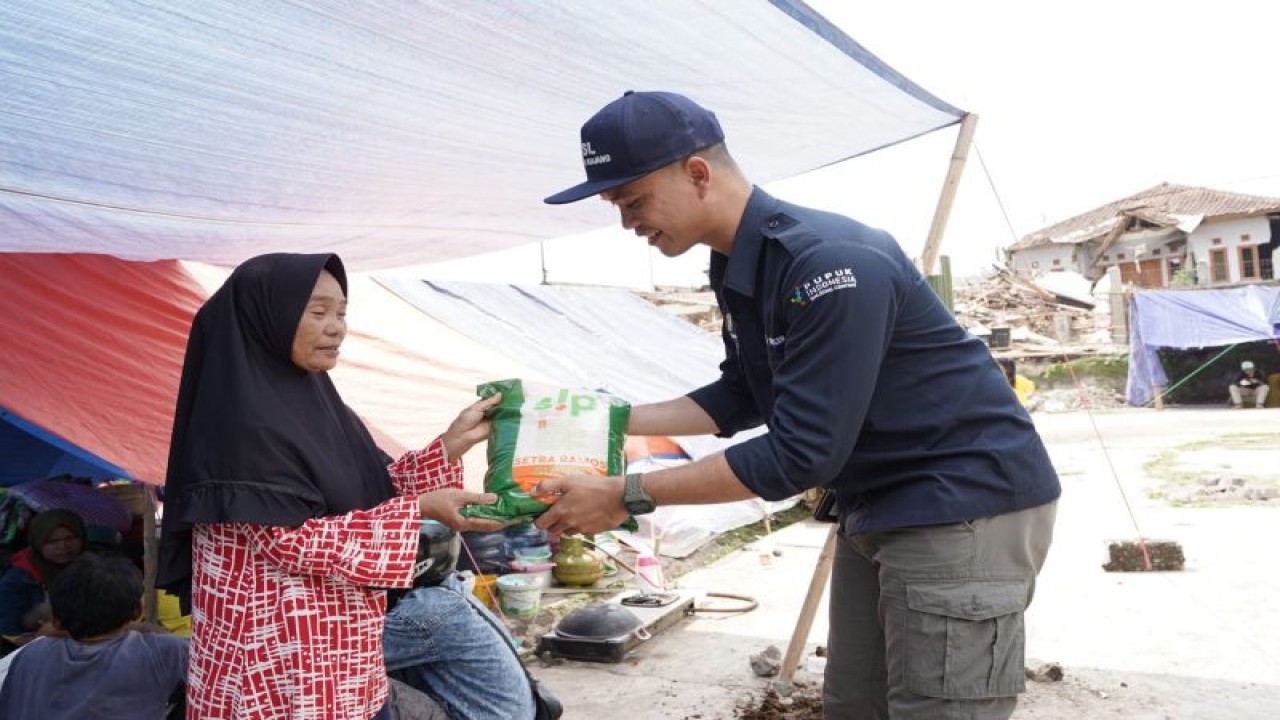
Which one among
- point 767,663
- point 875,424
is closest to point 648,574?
point 767,663

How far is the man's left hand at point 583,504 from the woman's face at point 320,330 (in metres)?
0.64

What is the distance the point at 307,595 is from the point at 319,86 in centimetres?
153

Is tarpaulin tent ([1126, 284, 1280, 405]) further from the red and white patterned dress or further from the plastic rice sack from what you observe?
the red and white patterned dress

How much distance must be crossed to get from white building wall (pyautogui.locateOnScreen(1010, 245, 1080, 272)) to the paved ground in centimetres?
2911

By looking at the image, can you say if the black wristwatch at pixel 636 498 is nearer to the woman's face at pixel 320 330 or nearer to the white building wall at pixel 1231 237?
the woman's face at pixel 320 330

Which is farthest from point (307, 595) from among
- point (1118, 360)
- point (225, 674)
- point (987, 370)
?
point (1118, 360)

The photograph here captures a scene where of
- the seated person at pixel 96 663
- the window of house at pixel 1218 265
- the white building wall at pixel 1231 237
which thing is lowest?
the seated person at pixel 96 663

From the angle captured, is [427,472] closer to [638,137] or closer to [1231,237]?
[638,137]

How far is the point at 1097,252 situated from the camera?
33.9 m

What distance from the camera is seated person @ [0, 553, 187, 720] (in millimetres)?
2662

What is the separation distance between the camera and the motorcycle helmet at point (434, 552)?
2779 millimetres

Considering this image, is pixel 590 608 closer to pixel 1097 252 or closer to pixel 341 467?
pixel 341 467

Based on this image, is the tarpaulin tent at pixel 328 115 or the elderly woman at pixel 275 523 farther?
the tarpaulin tent at pixel 328 115

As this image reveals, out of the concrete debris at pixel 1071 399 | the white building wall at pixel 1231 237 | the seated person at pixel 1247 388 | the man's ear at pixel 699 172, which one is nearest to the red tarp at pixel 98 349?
the man's ear at pixel 699 172
